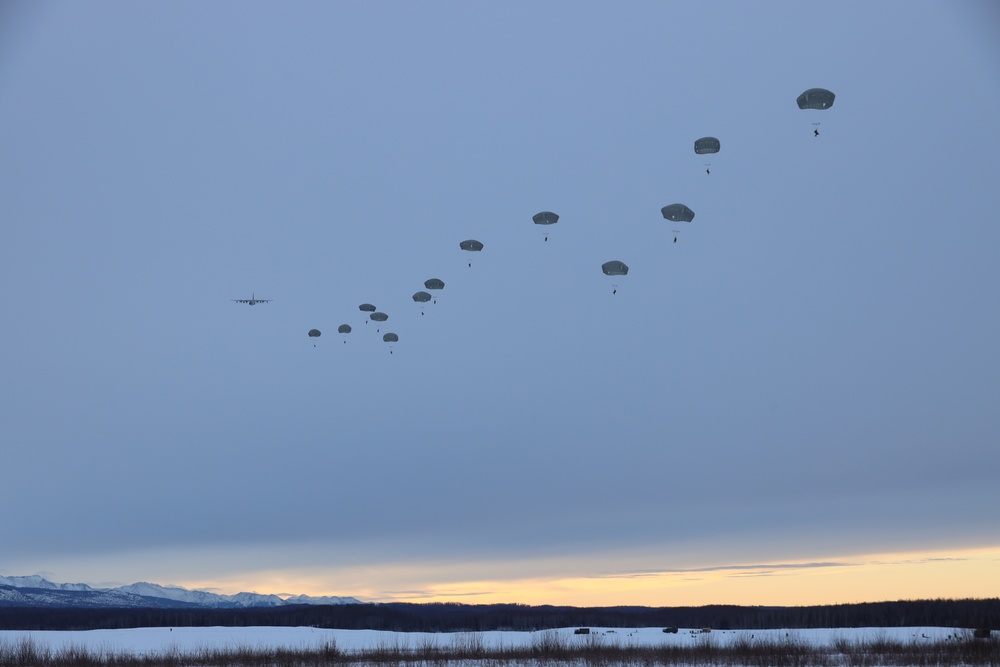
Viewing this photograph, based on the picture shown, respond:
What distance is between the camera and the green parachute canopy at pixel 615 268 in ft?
216

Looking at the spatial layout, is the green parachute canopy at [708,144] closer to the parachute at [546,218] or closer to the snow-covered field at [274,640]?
the parachute at [546,218]

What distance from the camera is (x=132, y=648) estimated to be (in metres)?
83.6

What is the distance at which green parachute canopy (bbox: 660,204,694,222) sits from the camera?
6506cm

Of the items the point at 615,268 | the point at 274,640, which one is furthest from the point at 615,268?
the point at 274,640

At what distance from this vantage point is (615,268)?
66500 millimetres

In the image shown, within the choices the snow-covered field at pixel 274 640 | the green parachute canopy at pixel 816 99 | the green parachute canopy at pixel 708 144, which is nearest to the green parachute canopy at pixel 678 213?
the green parachute canopy at pixel 708 144

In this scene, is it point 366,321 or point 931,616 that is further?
point 931,616

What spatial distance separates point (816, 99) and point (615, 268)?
1606 centimetres

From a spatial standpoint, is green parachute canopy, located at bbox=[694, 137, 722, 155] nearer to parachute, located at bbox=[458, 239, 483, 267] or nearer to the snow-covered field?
parachute, located at bbox=[458, 239, 483, 267]

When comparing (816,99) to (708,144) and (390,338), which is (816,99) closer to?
(708,144)

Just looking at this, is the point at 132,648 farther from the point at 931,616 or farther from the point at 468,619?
the point at 931,616

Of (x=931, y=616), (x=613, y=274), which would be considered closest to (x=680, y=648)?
(x=613, y=274)

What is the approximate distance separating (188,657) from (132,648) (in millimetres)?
15764

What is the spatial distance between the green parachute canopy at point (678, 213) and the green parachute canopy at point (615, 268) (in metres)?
4.49
